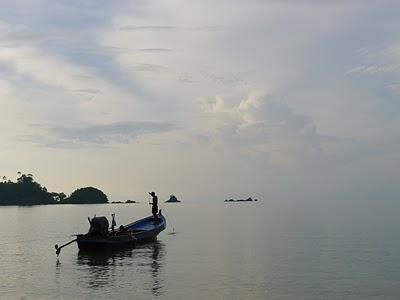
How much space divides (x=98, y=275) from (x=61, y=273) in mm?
2777

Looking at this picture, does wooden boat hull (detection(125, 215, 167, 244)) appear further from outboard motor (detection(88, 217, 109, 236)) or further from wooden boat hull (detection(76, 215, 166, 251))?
outboard motor (detection(88, 217, 109, 236))

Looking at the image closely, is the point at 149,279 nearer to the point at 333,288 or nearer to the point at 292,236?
the point at 333,288

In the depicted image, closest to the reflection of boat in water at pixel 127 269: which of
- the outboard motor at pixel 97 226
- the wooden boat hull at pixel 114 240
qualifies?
the wooden boat hull at pixel 114 240

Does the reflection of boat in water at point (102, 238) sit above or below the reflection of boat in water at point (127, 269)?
above

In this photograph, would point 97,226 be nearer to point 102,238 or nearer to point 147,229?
point 102,238

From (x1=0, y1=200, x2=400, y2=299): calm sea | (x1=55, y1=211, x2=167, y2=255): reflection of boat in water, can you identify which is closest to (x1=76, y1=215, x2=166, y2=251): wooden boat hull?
(x1=55, y1=211, x2=167, y2=255): reflection of boat in water

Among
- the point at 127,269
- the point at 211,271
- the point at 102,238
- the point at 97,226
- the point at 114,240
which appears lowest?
the point at 211,271

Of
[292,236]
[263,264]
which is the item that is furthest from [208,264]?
[292,236]

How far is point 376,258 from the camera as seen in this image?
3909 centimetres

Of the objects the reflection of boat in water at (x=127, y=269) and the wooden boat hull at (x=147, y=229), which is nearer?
the reflection of boat in water at (x=127, y=269)

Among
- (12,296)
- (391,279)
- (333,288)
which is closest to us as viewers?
(12,296)


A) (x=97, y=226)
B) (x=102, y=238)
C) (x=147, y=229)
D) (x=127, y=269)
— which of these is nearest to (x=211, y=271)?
(x=127, y=269)

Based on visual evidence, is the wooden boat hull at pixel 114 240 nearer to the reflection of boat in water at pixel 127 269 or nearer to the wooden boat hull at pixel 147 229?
the wooden boat hull at pixel 147 229

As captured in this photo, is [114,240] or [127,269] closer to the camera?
[127,269]
